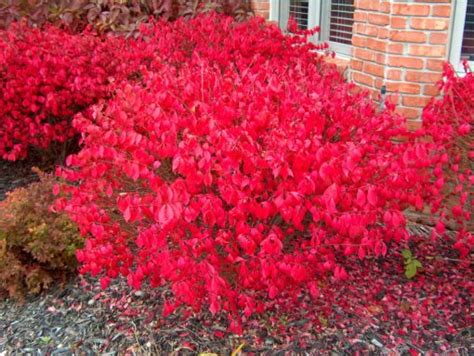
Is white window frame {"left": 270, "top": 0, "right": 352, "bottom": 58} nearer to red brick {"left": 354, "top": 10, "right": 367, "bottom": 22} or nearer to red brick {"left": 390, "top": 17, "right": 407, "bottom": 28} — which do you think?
red brick {"left": 354, "top": 10, "right": 367, "bottom": 22}

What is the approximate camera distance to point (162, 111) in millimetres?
2426

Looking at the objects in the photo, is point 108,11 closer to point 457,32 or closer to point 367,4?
point 367,4

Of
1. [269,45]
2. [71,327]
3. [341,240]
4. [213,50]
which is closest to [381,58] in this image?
[269,45]

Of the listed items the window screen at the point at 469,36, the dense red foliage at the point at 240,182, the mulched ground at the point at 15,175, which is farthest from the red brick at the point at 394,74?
the mulched ground at the point at 15,175

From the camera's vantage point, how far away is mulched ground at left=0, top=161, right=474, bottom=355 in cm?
271

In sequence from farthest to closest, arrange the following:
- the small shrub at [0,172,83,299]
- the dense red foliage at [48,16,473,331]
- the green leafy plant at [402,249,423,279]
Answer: the green leafy plant at [402,249,423,279], the small shrub at [0,172,83,299], the dense red foliage at [48,16,473,331]

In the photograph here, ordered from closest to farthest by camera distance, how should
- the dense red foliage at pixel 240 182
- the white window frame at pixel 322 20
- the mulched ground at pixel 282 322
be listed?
the dense red foliage at pixel 240 182, the mulched ground at pixel 282 322, the white window frame at pixel 322 20

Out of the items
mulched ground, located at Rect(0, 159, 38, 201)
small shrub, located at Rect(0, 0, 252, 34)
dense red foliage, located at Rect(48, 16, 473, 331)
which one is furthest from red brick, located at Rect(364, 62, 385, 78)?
mulched ground, located at Rect(0, 159, 38, 201)

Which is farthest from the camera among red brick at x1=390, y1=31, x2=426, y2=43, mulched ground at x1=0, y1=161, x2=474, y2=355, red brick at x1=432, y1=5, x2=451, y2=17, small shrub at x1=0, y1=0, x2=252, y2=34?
small shrub at x1=0, y1=0, x2=252, y2=34

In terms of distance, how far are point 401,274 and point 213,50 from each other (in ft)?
7.37

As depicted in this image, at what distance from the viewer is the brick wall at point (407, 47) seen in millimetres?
3545

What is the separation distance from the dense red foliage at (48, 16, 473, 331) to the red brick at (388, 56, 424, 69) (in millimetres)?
800

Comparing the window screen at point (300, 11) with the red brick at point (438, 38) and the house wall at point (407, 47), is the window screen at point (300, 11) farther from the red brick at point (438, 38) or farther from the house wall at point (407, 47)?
the red brick at point (438, 38)

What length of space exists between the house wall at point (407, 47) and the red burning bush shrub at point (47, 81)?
2.09m
